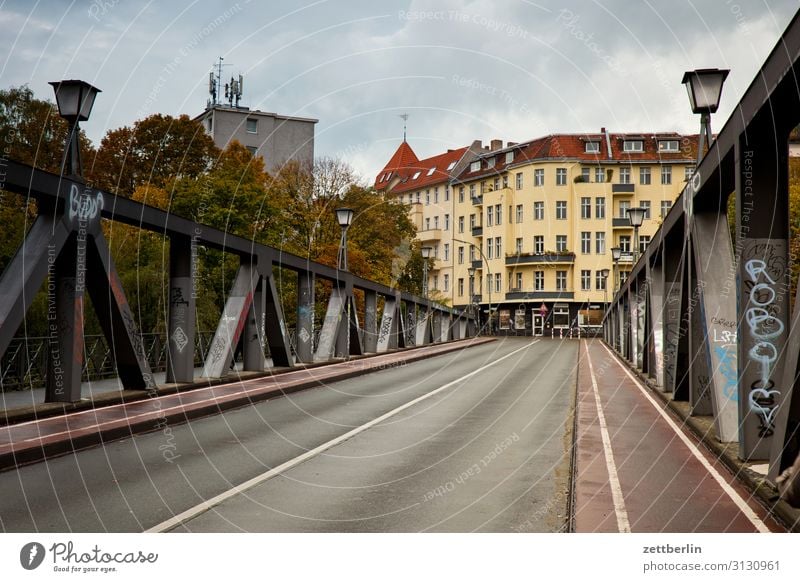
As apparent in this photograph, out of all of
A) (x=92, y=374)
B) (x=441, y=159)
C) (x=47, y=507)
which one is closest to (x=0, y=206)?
(x=92, y=374)

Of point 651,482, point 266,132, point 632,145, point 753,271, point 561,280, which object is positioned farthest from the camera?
point 561,280

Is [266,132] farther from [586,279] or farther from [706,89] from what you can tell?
[706,89]

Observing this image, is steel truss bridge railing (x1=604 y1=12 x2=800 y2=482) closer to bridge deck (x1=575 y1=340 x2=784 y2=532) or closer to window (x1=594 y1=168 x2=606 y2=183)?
bridge deck (x1=575 y1=340 x2=784 y2=532)

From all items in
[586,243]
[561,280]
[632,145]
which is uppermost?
[632,145]

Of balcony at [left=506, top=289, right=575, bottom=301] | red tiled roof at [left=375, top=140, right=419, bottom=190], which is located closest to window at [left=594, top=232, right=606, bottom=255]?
balcony at [left=506, top=289, right=575, bottom=301]

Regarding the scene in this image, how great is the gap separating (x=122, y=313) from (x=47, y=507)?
6.41 meters

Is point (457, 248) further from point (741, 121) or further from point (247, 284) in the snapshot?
point (741, 121)

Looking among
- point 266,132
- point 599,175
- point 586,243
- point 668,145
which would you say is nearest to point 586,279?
point 586,243

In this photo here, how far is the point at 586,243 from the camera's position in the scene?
76062 millimetres

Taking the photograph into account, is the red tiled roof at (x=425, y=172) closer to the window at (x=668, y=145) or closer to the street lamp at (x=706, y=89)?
the window at (x=668, y=145)

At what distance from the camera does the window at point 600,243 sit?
75375 mm

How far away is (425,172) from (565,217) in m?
26.3

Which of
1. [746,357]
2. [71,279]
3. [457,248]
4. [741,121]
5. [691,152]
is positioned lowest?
[746,357]

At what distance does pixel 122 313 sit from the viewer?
42.3 feet
